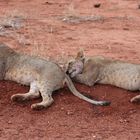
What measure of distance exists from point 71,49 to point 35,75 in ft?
9.50

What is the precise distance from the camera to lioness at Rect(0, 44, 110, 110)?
6938 millimetres

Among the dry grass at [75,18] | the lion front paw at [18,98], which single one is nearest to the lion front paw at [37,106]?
the lion front paw at [18,98]

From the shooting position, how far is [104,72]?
7.73 metres

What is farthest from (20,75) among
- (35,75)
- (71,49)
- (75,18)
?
(75,18)

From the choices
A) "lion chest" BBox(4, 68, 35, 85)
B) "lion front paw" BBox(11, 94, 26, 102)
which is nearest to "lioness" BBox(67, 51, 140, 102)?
"lion chest" BBox(4, 68, 35, 85)

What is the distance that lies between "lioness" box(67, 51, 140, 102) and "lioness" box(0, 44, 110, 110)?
1.20ft

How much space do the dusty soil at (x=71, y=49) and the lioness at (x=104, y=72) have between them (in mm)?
120

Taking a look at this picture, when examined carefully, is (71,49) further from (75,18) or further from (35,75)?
(75,18)

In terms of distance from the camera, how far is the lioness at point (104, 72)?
7453 mm

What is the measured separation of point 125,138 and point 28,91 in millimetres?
1763

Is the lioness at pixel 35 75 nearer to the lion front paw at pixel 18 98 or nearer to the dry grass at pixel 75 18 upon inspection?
the lion front paw at pixel 18 98

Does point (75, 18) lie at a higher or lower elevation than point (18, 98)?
higher

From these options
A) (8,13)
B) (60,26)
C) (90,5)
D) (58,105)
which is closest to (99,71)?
(58,105)

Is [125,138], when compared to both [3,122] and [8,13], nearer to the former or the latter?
[3,122]
